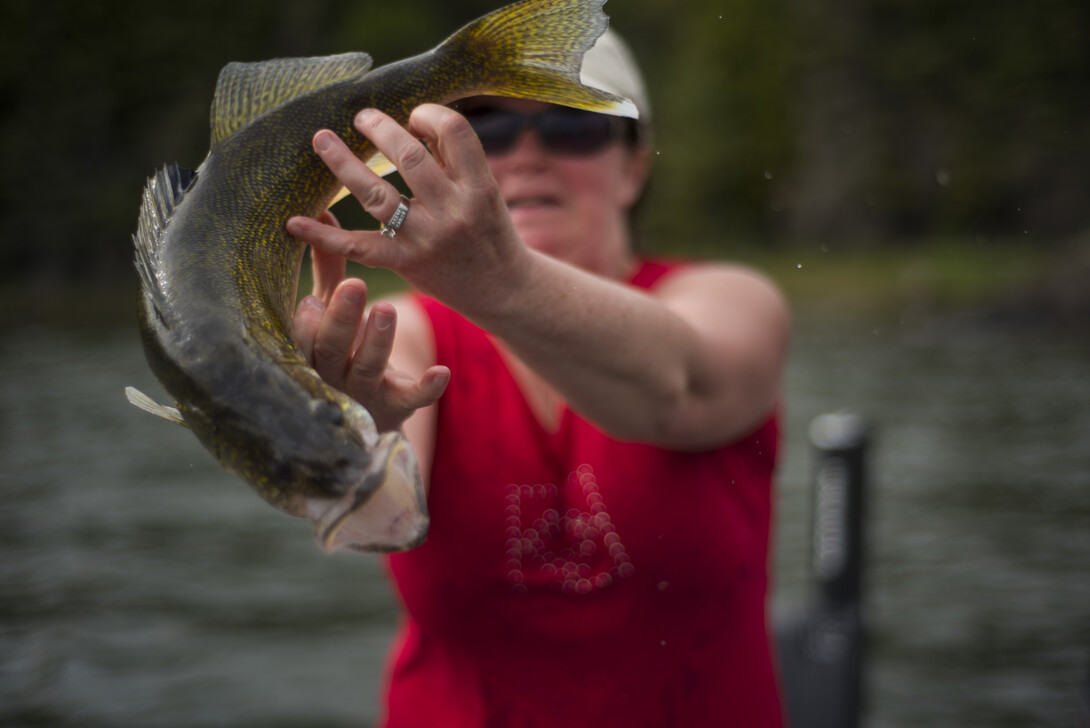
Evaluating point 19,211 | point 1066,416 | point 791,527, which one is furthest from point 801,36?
point 19,211

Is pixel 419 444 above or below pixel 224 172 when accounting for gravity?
below

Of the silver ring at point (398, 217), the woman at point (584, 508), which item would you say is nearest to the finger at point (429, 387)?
the silver ring at point (398, 217)

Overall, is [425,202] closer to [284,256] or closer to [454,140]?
[454,140]

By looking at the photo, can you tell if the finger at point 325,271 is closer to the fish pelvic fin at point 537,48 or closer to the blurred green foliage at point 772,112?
the fish pelvic fin at point 537,48

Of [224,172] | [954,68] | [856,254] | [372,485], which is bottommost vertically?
[856,254]

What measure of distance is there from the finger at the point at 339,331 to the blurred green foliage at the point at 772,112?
1.65 metres

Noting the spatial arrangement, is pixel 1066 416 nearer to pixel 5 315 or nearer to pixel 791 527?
pixel 791 527

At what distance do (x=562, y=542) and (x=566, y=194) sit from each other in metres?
0.95

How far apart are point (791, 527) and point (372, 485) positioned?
A: 10.2 metres

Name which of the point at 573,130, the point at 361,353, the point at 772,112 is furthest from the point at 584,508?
the point at 772,112

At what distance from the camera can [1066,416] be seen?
44.9 feet

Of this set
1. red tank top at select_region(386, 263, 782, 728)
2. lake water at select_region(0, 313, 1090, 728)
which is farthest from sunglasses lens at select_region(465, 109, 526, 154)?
lake water at select_region(0, 313, 1090, 728)

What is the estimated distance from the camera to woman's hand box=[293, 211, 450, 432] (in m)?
1.46

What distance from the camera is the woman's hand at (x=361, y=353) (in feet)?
4.79
